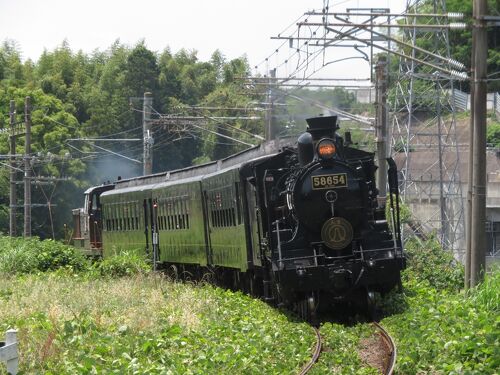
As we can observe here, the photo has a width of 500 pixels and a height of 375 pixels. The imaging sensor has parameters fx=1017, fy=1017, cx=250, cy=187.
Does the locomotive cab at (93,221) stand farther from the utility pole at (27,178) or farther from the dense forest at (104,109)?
the dense forest at (104,109)

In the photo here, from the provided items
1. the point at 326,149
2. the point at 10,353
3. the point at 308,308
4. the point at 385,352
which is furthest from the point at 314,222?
the point at 10,353

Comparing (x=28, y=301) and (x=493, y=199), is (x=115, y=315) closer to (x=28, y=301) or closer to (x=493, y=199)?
(x=28, y=301)

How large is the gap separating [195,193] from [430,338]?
1153cm

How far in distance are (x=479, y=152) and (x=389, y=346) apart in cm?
418

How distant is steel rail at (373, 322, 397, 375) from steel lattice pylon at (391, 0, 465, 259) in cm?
648

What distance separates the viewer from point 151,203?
28141 millimetres

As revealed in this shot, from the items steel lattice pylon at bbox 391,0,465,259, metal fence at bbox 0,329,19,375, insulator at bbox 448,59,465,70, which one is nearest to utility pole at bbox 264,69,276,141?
steel lattice pylon at bbox 391,0,465,259

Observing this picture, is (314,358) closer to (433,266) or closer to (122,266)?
(433,266)

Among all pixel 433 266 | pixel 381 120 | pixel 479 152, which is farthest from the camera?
pixel 433 266

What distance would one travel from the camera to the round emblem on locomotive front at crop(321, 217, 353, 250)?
656 inches

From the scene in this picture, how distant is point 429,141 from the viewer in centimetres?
5000

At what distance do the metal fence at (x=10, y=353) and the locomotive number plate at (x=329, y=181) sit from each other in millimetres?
7282

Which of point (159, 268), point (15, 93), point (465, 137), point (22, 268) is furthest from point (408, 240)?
point (15, 93)

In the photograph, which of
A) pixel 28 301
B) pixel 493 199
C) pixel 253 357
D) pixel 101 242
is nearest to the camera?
pixel 253 357
